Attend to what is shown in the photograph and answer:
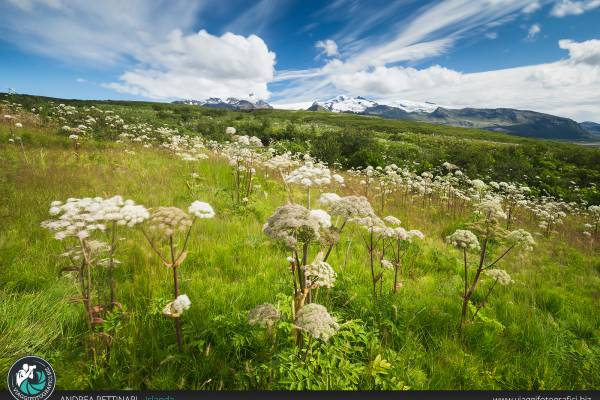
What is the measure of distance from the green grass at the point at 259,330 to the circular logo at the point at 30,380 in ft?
0.39

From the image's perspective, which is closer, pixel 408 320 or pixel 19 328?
pixel 19 328

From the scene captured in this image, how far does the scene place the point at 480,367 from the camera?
3.26 m

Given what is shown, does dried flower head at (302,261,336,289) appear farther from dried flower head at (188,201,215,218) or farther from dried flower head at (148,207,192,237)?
dried flower head at (148,207,192,237)

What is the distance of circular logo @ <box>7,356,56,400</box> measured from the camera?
2305 mm

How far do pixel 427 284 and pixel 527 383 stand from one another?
2.06 m

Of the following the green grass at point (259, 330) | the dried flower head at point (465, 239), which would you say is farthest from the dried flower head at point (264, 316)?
the dried flower head at point (465, 239)

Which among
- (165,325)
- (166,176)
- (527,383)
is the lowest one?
(527,383)

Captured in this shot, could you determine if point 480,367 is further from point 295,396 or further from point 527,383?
point 295,396

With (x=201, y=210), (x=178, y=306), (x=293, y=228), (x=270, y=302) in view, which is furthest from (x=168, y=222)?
(x=270, y=302)

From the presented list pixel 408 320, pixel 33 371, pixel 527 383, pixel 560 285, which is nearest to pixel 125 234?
pixel 33 371

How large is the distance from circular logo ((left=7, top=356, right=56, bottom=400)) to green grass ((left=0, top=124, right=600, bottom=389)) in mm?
117

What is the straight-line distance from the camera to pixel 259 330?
3021 mm

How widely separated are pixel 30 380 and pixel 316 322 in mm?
2519

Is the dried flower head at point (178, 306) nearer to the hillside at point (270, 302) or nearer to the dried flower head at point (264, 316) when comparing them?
the hillside at point (270, 302)
